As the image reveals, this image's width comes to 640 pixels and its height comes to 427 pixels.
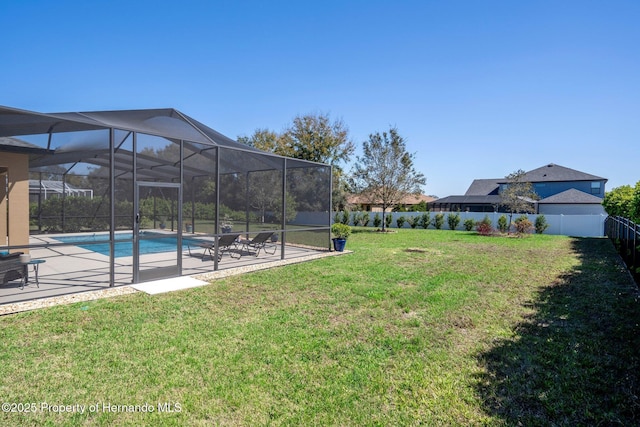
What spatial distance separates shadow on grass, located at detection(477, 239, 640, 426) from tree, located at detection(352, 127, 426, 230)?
15759mm

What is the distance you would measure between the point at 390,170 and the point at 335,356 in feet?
61.6

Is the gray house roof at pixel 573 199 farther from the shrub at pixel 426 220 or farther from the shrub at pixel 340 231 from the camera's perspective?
the shrub at pixel 340 231

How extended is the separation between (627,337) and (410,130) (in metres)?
18.6

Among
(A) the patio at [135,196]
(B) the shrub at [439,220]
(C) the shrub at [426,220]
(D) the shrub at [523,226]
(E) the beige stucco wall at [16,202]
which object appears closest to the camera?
(A) the patio at [135,196]

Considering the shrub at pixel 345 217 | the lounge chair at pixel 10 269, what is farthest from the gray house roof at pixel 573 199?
the lounge chair at pixel 10 269

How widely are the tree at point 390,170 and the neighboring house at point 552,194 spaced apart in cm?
1126

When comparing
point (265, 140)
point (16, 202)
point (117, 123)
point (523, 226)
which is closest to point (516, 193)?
point (523, 226)

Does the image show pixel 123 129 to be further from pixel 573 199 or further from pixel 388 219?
pixel 573 199

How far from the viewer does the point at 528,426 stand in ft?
8.12

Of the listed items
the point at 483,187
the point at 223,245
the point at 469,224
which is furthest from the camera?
the point at 483,187

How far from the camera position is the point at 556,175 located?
3459cm

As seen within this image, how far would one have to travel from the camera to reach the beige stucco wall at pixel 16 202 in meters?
8.73

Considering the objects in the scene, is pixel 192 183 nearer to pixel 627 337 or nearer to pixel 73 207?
pixel 73 207

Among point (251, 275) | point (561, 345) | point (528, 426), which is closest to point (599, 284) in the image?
point (561, 345)
